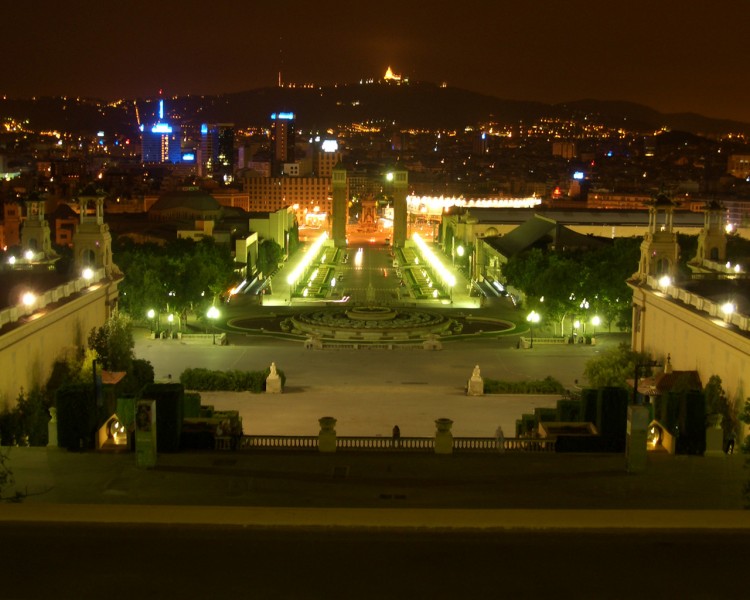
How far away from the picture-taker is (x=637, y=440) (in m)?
16.6

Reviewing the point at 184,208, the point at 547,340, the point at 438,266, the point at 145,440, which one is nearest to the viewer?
the point at 145,440

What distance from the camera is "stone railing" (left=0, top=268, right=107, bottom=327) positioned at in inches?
979

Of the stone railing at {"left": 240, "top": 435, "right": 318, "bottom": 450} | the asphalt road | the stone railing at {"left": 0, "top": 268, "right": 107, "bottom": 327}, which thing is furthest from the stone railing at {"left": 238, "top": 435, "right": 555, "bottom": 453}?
the asphalt road

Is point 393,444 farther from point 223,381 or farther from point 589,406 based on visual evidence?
point 223,381

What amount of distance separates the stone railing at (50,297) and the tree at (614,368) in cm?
1320

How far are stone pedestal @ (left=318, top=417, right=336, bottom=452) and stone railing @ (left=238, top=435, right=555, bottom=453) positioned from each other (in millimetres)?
176

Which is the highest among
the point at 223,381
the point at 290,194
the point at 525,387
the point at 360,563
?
the point at 290,194

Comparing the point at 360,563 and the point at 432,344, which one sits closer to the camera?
the point at 360,563

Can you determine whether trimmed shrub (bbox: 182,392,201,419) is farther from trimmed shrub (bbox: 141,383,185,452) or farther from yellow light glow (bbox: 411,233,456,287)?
yellow light glow (bbox: 411,233,456,287)

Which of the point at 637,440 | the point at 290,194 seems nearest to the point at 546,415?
the point at 637,440

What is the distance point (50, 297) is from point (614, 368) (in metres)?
13.7

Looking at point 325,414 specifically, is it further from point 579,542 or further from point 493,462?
point 579,542

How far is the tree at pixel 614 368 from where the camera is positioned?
93.1 feet

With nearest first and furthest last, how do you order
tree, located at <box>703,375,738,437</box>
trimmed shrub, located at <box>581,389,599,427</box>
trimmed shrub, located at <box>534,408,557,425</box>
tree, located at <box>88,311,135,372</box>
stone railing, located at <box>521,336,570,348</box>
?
trimmed shrub, located at <box>581,389,599,427</box> → trimmed shrub, located at <box>534,408,557,425</box> → tree, located at <box>703,375,738,437</box> → tree, located at <box>88,311,135,372</box> → stone railing, located at <box>521,336,570,348</box>
